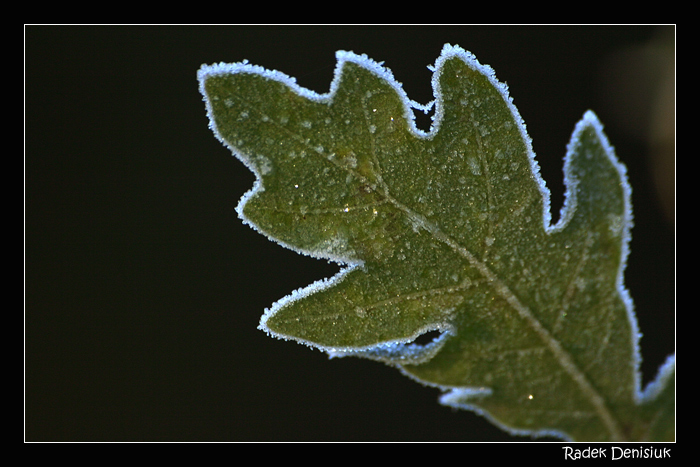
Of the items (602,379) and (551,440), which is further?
(551,440)

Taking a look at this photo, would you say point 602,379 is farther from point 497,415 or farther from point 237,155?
point 237,155

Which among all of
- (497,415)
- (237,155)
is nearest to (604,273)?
(497,415)

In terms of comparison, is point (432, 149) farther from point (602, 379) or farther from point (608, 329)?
point (602, 379)

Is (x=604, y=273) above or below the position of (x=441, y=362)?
above

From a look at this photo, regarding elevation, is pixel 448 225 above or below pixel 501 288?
above

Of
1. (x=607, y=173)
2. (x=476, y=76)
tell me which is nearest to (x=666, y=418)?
(x=607, y=173)

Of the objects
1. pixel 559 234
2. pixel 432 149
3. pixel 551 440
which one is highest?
pixel 432 149
